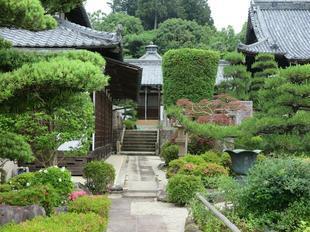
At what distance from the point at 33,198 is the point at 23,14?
3.14 metres

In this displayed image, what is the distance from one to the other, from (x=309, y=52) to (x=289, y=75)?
1424 centimetres

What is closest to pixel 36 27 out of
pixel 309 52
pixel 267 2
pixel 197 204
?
pixel 197 204

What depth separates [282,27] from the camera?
101ft

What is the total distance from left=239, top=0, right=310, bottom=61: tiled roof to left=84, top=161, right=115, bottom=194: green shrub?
527 inches

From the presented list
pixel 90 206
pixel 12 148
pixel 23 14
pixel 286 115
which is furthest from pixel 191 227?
pixel 286 115

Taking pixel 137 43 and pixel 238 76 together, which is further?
pixel 137 43

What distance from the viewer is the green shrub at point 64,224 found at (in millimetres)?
5820

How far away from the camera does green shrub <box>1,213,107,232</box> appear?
5.82 meters

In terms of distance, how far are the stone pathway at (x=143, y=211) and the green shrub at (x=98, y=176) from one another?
0.39 metres

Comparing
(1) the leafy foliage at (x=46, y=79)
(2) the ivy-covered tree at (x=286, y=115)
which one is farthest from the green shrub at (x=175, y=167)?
(1) the leafy foliage at (x=46, y=79)

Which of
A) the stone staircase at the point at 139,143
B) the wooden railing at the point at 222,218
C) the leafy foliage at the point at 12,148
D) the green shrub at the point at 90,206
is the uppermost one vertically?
the leafy foliage at the point at 12,148

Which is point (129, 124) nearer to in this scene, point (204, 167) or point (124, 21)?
point (204, 167)

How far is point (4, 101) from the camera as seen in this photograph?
6355mm

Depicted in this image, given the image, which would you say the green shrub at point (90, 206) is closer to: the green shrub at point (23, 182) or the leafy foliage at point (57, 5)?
the green shrub at point (23, 182)
